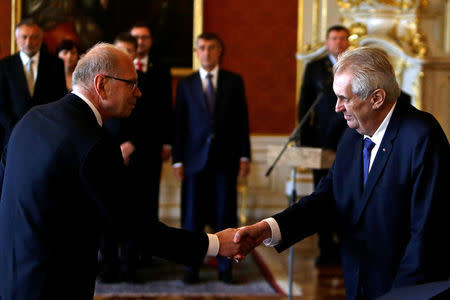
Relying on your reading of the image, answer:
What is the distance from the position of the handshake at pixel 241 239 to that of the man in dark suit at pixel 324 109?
287 centimetres

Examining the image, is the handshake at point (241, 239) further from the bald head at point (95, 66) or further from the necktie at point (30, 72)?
the necktie at point (30, 72)

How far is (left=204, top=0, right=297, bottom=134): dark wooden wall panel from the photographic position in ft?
26.3

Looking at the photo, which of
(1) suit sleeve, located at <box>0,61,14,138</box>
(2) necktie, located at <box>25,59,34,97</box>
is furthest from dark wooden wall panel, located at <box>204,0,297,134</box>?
(1) suit sleeve, located at <box>0,61,14,138</box>

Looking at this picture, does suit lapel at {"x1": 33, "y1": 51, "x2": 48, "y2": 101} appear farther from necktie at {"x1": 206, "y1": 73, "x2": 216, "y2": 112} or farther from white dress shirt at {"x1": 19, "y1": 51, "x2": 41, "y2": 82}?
necktie at {"x1": 206, "y1": 73, "x2": 216, "y2": 112}

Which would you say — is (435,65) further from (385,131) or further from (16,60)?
(385,131)

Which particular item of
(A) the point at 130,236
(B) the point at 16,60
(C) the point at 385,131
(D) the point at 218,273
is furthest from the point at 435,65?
(A) the point at 130,236

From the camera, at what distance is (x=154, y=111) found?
225 inches

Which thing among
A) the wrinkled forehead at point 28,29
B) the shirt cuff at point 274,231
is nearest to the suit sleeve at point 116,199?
the shirt cuff at point 274,231

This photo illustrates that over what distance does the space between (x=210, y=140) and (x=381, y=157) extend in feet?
9.61

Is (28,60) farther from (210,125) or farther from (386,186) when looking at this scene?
(386,186)

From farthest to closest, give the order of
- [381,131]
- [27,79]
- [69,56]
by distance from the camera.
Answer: [69,56]
[27,79]
[381,131]

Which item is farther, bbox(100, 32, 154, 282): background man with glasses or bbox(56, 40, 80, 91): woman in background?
bbox(56, 40, 80, 91): woman in background

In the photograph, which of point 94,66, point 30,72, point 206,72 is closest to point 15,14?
point 30,72

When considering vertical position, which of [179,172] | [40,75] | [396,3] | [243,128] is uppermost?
[396,3]
